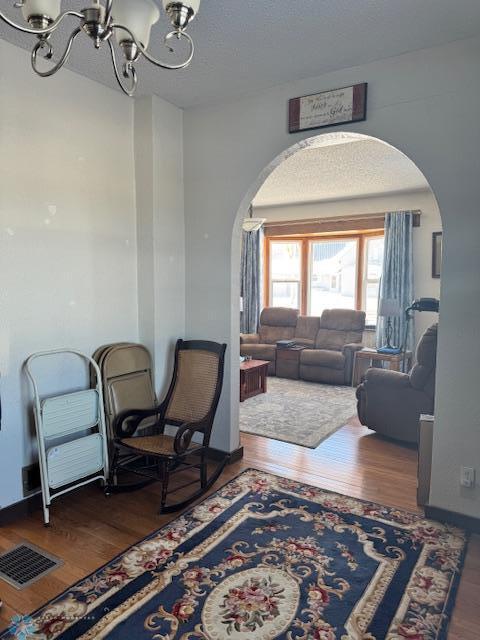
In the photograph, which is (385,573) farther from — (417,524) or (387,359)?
(387,359)

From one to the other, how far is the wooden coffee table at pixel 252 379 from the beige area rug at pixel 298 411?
0.09 meters

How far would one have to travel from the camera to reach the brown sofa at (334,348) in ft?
20.5

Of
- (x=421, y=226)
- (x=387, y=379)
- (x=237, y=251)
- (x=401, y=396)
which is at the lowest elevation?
(x=401, y=396)

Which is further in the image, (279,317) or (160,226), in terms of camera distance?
(279,317)

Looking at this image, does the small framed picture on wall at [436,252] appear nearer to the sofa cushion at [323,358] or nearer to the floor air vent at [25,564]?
the sofa cushion at [323,358]

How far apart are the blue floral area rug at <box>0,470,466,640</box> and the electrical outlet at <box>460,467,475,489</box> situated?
272mm

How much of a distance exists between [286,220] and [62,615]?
6.66 meters

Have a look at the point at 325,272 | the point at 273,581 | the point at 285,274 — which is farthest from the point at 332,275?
the point at 273,581

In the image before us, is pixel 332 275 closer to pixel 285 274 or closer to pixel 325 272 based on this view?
pixel 325 272

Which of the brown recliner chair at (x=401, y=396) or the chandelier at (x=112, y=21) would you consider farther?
the brown recliner chair at (x=401, y=396)

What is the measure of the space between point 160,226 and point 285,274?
16.0ft

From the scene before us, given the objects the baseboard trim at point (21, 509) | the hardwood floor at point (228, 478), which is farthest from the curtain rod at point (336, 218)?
the baseboard trim at point (21, 509)

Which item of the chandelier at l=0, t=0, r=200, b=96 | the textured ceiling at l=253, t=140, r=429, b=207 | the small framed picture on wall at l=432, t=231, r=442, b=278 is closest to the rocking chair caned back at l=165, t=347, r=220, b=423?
the chandelier at l=0, t=0, r=200, b=96

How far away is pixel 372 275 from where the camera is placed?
705 cm
